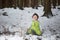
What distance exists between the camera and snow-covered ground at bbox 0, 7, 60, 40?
374 cm

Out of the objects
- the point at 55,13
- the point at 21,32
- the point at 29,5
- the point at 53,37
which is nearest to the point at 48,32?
the point at 53,37

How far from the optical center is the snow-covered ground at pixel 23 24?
147 inches

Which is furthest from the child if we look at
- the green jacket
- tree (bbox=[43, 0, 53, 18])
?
tree (bbox=[43, 0, 53, 18])

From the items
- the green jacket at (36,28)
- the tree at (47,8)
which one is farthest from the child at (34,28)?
the tree at (47,8)

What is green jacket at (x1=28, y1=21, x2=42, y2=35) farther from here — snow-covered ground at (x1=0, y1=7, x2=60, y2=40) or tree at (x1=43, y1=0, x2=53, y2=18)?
tree at (x1=43, y1=0, x2=53, y2=18)

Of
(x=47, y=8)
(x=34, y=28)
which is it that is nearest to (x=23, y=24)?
(x=34, y=28)

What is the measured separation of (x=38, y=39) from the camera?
3.70 metres

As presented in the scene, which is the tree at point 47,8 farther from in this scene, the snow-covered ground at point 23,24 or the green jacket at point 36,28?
the green jacket at point 36,28

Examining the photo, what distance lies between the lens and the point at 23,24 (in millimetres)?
4051

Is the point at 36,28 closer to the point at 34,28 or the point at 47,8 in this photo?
the point at 34,28

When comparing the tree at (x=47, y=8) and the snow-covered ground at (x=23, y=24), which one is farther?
the tree at (x=47, y=8)

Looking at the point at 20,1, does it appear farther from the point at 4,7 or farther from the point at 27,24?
the point at 27,24

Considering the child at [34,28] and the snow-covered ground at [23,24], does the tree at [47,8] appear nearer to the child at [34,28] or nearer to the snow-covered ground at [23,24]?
the snow-covered ground at [23,24]

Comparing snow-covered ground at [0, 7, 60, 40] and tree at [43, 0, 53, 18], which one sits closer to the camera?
snow-covered ground at [0, 7, 60, 40]
